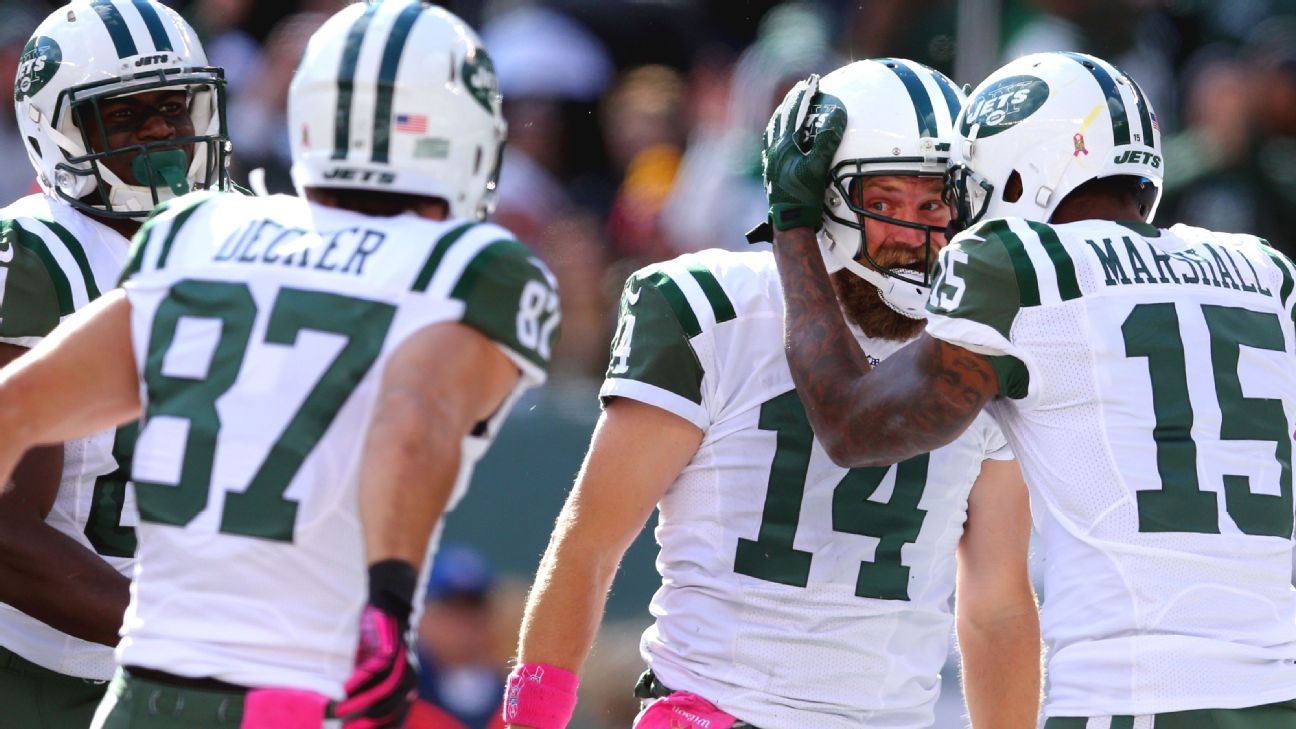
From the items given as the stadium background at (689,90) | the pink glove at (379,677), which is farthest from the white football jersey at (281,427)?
the stadium background at (689,90)

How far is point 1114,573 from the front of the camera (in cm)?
334

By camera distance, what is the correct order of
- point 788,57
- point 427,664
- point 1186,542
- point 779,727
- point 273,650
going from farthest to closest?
point 788,57 → point 427,664 → point 779,727 → point 1186,542 → point 273,650

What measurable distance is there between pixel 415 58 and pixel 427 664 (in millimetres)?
3699

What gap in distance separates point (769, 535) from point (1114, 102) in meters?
1.21

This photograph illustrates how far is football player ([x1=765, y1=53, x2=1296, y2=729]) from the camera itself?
3.31 meters

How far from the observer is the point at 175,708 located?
2684 mm

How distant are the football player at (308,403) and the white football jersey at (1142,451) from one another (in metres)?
1.08

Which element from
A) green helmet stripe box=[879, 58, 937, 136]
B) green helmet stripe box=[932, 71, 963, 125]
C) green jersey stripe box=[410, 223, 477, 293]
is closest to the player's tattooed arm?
green helmet stripe box=[879, 58, 937, 136]

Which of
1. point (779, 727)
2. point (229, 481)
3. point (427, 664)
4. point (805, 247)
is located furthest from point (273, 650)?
point (427, 664)

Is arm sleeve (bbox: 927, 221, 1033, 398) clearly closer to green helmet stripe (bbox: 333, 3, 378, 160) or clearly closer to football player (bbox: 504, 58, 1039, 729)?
football player (bbox: 504, 58, 1039, 729)

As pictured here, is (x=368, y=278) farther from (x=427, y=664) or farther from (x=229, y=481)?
(x=427, y=664)

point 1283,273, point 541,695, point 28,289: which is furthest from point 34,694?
point 1283,273

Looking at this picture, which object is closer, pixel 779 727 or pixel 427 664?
pixel 779 727

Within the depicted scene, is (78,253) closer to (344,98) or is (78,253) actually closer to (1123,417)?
(344,98)
